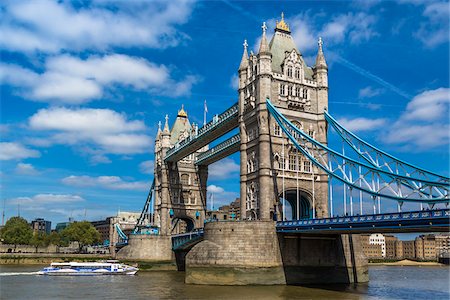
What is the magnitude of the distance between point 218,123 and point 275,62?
1262cm

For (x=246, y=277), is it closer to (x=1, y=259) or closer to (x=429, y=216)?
(x=429, y=216)

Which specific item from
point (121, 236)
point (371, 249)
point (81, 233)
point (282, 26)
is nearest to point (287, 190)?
point (282, 26)

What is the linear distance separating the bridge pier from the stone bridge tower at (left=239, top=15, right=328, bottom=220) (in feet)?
14.7

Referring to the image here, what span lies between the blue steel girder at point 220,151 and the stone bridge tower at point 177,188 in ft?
9.04

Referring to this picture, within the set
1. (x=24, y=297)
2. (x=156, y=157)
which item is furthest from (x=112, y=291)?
(x=156, y=157)

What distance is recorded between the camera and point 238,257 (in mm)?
43656

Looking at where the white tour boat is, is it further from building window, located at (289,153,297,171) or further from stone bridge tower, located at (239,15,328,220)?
building window, located at (289,153,297,171)

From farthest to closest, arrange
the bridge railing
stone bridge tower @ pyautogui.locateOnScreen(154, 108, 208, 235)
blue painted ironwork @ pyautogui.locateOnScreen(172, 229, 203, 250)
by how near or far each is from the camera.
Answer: stone bridge tower @ pyautogui.locateOnScreen(154, 108, 208, 235)
blue painted ironwork @ pyautogui.locateOnScreen(172, 229, 203, 250)
the bridge railing

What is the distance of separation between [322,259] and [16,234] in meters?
81.6

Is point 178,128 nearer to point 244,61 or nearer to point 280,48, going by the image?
point 244,61

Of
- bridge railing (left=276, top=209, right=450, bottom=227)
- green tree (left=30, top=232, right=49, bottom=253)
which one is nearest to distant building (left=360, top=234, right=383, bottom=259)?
green tree (left=30, top=232, right=49, bottom=253)

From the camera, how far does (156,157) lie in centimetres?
8856

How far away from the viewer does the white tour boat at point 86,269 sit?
194ft

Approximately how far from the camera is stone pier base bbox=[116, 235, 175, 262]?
7319cm
